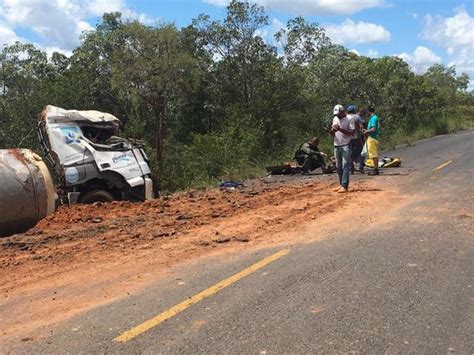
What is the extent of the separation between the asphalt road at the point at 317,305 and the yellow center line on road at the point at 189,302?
0.06m

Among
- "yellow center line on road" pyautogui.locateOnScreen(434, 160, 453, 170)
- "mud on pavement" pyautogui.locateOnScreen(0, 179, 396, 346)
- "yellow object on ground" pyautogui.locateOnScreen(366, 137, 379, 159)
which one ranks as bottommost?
"yellow center line on road" pyautogui.locateOnScreen(434, 160, 453, 170)

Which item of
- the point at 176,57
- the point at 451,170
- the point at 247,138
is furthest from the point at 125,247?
the point at 176,57

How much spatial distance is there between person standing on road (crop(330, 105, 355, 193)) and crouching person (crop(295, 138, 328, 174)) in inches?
186

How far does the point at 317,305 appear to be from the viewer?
489 cm

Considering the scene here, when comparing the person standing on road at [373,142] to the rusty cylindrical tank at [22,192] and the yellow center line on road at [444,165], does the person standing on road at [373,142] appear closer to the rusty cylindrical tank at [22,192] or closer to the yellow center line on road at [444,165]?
the yellow center line on road at [444,165]

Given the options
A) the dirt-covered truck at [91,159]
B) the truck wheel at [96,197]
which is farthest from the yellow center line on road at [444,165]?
the truck wheel at [96,197]

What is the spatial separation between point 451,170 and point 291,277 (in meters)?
11.1

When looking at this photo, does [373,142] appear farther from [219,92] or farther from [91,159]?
[219,92]

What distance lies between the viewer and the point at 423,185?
12.4 metres

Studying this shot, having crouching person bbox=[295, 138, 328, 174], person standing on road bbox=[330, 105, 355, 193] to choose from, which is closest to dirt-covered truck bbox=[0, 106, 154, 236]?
person standing on road bbox=[330, 105, 355, 193]

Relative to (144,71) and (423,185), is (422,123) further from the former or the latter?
(423,185)

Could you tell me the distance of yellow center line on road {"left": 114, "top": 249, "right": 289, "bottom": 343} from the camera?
4.41 meters

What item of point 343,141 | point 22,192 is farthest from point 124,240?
point 343,141

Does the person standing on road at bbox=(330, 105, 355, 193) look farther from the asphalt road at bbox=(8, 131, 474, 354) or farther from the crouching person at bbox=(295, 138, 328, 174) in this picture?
the crouching person at bbox=(295, 138, 328, 174)
